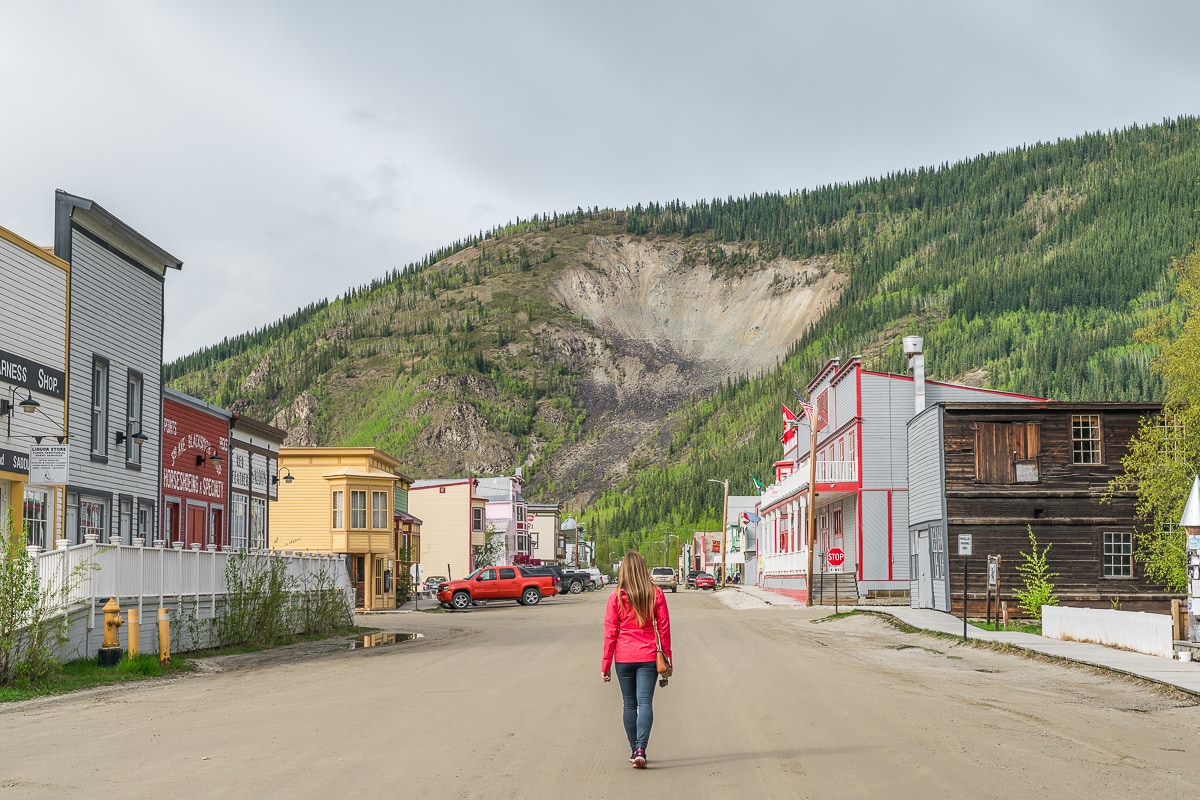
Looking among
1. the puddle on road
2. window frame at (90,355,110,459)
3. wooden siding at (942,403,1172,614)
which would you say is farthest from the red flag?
window frame at (90,355,110,459)

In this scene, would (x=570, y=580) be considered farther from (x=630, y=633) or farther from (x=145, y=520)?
(x=630, y=633)

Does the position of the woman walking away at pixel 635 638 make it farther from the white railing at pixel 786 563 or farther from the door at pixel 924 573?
the white railing at pixel 786 563

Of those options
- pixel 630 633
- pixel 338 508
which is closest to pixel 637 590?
pixel 630 633

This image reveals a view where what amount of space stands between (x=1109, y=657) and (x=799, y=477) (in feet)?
112

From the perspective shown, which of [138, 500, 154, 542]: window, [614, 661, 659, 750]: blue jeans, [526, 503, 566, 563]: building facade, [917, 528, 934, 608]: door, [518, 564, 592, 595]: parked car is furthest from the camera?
[526, 503, 566, 563]: building facade

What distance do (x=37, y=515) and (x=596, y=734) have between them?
54.4 ft

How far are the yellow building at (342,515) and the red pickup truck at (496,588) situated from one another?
302cm

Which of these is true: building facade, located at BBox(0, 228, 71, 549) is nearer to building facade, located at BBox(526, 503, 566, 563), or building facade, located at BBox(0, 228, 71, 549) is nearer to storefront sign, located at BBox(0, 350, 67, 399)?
storefront sign, located at BBox(0, 350, 67, 399)

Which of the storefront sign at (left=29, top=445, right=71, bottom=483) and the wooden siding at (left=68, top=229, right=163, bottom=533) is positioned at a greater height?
the wooden siding at (left=68, top=229, right=163, bottom=533)

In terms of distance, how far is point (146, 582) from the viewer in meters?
22.7

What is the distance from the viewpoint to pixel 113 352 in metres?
28.4

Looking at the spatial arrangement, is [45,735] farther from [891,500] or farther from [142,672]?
[891,500]

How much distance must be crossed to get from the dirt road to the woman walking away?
48 cm

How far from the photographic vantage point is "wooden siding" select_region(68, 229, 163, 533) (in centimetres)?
2639
